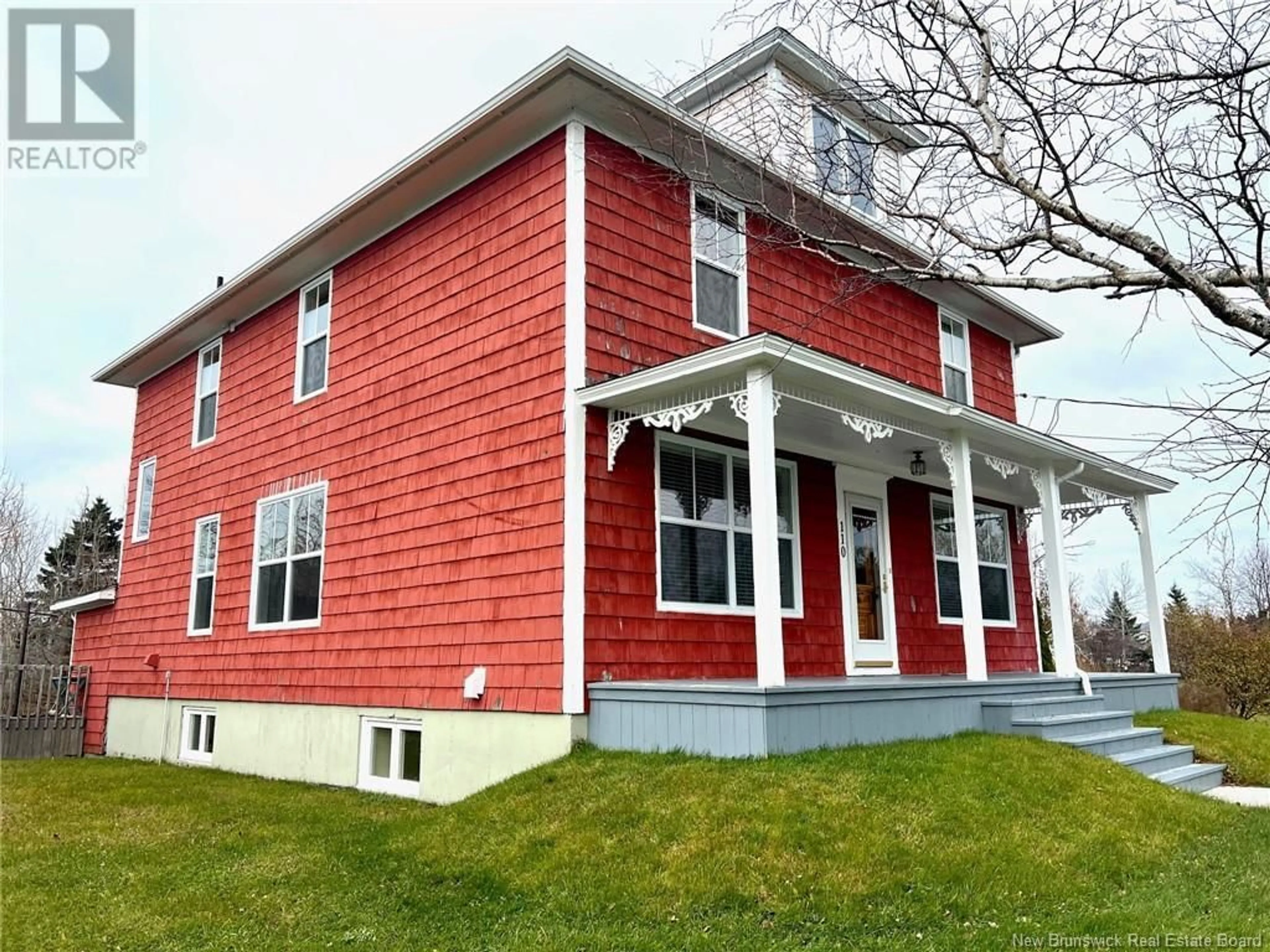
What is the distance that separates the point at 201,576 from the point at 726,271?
7.71 metres

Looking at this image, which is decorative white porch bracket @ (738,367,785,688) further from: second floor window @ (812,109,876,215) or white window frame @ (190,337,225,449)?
white window frame @ (190,337,225,449)

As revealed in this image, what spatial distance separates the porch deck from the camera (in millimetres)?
5922

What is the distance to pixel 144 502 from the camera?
13625mm

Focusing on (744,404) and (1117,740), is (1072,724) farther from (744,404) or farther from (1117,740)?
(744,404)

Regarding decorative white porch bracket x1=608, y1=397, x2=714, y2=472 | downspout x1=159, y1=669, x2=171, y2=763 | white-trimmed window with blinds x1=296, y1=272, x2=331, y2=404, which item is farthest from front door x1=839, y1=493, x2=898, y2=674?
downspout x1=159, y1=669, x2=171, y2=763

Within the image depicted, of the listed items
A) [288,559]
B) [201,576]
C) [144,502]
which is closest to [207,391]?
[144,502]

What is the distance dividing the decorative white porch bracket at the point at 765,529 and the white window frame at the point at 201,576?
304 inches

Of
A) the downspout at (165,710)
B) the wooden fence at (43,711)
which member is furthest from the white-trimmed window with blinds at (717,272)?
the wooden fence at (43,711)

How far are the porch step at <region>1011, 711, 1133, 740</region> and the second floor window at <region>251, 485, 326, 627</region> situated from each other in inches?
265

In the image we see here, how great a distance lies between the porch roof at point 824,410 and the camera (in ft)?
21.5

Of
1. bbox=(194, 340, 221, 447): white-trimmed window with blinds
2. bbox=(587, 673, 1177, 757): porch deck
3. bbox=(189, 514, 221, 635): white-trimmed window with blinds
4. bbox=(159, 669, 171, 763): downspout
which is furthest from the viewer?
bbox=(194, 340, 221, 447): white-trimmed window with blinds

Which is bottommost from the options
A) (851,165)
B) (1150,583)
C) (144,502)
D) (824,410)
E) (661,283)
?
(1150,583)

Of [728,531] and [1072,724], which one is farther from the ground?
[728,531]

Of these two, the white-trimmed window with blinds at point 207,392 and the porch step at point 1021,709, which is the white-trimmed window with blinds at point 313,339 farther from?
the porch step at point 1021,709
